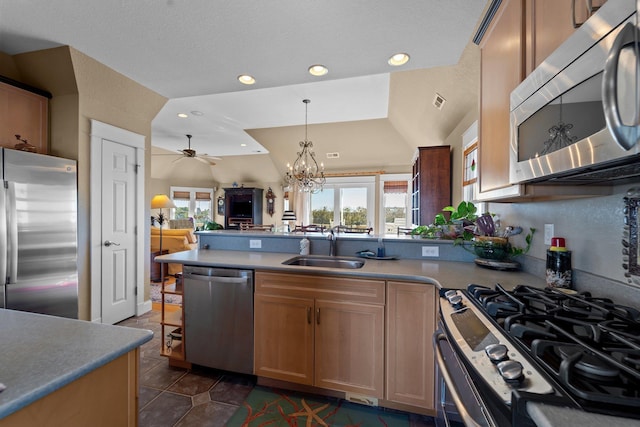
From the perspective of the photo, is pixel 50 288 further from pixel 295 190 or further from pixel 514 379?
pixel 295 190

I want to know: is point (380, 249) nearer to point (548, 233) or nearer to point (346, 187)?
point (548, 233)

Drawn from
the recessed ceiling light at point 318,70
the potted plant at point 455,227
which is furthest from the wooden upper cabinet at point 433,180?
the recessed ceiling light at point 318,70

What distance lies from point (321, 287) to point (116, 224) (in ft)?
8.55

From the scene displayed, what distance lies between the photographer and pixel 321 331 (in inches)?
70.5

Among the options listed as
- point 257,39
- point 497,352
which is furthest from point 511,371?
point 257,39

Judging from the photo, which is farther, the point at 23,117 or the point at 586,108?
the point at 23,117

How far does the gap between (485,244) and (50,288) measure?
3531 mm

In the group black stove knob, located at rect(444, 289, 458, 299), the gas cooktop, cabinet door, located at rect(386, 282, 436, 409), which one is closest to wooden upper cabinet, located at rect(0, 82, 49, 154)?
cabinet door, located at rect(386, 282, 436, 409)

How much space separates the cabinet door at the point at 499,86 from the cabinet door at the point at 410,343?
2.49 feet

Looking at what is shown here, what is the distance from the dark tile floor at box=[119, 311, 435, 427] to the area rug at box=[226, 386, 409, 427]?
9 centimetres

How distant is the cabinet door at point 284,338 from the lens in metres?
1.82

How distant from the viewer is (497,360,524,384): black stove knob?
0.61 meters

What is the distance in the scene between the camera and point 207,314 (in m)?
2.02

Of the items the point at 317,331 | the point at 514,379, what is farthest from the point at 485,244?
the point at 514,379
